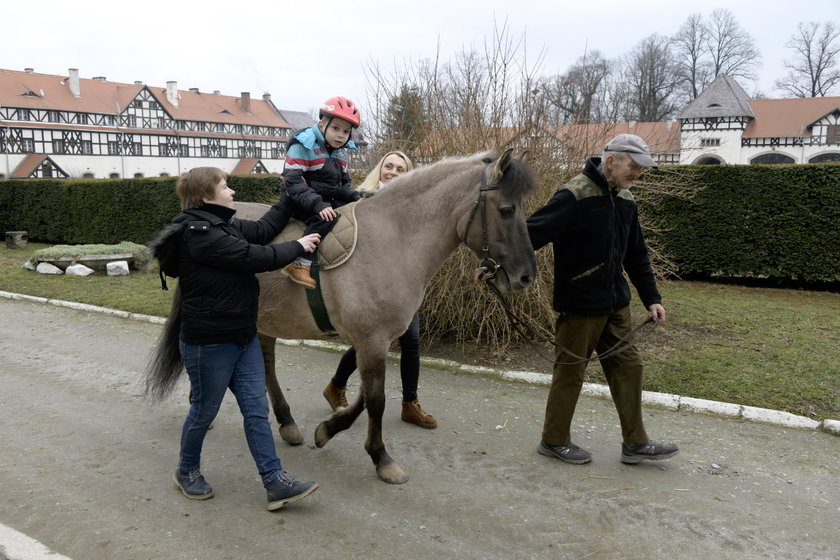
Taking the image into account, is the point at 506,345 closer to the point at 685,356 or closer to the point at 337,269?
the point at 685,356

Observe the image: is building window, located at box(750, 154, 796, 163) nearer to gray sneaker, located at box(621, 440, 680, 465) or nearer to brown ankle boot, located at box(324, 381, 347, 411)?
gray sneaker, located at box(621, 440, 680, 465)

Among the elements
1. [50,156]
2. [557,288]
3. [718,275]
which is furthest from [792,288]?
[50,156]

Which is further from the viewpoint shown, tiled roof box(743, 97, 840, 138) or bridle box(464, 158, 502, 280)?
tiled roof box(743, 97, 840, 138)

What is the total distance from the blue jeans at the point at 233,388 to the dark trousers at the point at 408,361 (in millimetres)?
1207

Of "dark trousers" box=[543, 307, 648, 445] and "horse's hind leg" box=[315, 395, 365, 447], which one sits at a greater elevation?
"dark trousers" box=[543, 307, 648, 445]

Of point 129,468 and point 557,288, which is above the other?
point 557,288

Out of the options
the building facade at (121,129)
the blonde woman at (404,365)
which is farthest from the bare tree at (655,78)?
the blonde woman at (404,365)

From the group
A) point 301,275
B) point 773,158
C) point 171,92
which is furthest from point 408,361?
point 171,92

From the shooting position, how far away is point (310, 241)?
3543 mm

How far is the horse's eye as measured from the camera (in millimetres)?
3473

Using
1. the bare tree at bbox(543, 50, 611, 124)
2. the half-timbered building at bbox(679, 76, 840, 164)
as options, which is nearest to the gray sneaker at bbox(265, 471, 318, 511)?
the bare tree at bbox(543, 50, 611, 124)

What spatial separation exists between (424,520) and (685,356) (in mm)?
4198

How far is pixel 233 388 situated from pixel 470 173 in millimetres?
1954

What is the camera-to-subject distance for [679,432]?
4578 mm
